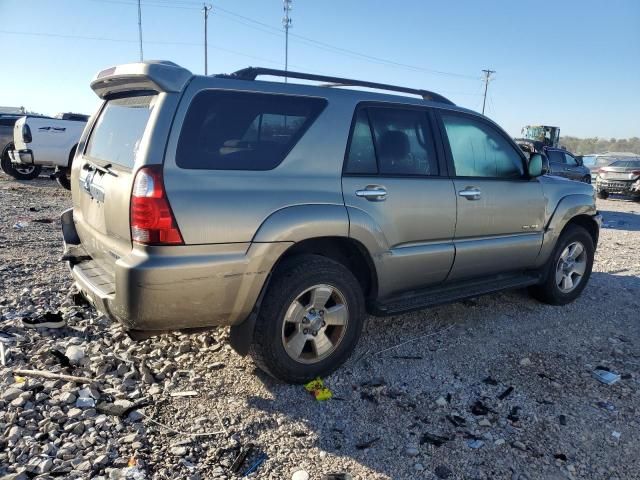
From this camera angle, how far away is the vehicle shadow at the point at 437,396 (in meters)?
2.65

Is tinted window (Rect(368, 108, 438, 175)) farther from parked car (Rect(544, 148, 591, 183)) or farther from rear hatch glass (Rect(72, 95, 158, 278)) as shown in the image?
parked car (Rect(544, 148, 591, 183))

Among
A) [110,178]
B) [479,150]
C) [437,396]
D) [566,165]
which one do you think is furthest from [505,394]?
[566,165]

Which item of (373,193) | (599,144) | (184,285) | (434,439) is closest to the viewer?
(184,285)

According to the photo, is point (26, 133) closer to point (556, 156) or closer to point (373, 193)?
point (373, 193)

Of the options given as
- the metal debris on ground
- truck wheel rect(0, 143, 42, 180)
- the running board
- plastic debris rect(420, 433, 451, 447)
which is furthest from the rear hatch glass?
truck wheel rect(0, 143, 42, 180)

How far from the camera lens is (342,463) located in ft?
8.44

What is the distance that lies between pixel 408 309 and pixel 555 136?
38.4m

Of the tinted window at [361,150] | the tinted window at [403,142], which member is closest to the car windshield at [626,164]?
the tinted window at [403,142]

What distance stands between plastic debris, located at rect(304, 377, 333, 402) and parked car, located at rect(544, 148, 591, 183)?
15728 mm

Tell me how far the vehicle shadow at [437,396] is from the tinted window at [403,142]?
4.68 feet

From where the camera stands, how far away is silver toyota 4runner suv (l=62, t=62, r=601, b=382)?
2.68 metres

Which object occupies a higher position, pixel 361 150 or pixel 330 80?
pixel 330 80

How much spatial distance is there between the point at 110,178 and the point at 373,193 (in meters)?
1.68

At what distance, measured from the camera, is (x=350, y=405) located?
3102 mm
